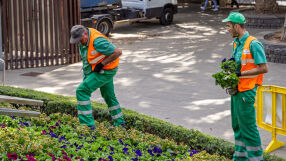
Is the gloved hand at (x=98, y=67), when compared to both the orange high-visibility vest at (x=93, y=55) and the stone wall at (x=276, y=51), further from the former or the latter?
the stone wall at (x=276, y=51)

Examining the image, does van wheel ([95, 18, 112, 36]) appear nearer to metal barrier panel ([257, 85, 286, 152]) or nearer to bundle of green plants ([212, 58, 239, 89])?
metal barrier panel ([257, 85, 286, 152])

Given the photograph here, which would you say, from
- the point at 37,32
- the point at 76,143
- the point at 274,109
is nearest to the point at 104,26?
the point at 37,32

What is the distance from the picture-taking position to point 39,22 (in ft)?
43.3

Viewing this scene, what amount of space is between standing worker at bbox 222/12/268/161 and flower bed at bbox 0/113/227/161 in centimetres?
49

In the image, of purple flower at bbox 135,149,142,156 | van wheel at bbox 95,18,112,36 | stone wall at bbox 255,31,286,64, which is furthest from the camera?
van wheel at bbox 95,18,112,36

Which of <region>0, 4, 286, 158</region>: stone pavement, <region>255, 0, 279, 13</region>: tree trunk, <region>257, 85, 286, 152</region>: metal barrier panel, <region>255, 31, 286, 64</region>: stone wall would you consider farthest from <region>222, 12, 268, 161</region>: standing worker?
<region>255, 0, 279, 13</region>: tree trunk

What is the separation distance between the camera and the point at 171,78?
38.4 ft

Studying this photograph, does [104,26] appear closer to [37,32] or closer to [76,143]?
[37,32]

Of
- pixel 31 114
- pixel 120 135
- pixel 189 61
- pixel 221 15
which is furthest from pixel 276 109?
pixel 221 15

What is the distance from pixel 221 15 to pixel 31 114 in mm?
19870

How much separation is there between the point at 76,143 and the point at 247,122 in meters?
2.17

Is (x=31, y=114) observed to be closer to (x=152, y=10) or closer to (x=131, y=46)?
A: (x=131, y=46)

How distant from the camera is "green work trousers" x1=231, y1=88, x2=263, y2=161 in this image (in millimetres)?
5656

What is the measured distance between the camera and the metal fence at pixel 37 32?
42.2ft
